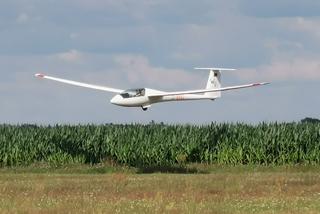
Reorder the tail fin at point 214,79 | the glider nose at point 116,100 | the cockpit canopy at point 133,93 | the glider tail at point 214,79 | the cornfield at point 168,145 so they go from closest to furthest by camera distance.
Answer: the cornfield at point 168,145 < the cockpit canopy at point 133,93 < the glider nose at point 116,100 < the tail fin at point 214,79 < the glider tail at point 214,79

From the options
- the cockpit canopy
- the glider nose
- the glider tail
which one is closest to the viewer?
the cockpit canopy

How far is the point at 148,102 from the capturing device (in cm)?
5381

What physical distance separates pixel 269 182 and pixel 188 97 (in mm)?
36585

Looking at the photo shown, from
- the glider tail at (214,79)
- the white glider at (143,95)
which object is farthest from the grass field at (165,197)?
the glider tail at (214,79)

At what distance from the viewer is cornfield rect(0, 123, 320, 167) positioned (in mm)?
41281

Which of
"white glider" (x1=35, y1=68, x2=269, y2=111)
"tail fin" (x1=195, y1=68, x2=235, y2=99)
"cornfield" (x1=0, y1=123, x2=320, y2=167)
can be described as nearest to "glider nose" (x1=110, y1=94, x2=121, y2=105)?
"white glider" (x1=35, y1=68, x2=269, y2=111)

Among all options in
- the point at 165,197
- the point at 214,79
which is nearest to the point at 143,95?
the point at 214,79

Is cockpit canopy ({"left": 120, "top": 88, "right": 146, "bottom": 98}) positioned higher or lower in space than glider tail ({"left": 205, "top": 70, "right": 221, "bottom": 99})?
lower

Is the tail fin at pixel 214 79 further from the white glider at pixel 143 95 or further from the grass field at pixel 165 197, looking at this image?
the grass field at pixel 165 197

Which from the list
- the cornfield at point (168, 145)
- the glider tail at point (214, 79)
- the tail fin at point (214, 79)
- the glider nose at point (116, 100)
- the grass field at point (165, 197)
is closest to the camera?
the grass field at point (165, 197)

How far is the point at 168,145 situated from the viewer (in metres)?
41.9

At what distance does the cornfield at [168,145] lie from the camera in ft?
135

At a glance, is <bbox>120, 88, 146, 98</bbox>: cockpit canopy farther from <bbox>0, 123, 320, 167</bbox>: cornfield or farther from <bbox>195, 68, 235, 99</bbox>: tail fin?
<bbox>195, 68, 235, 99</bbox>: tail fin

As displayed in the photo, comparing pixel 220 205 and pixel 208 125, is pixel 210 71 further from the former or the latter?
pixel 220 205
